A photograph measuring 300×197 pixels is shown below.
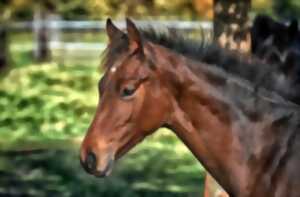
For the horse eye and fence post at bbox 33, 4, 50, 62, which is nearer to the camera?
the horse eye

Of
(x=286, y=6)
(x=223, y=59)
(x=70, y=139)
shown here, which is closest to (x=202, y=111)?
(x=223, y=59)

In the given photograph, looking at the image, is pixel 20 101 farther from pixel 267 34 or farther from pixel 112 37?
pixel 112 37

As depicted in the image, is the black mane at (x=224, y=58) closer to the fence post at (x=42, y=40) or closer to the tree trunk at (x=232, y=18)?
the tree trunk at (x=232, y=18)

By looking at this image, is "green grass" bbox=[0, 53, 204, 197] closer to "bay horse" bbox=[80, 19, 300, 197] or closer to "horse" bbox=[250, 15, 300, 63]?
"horse" bbox=[250, 15, 300, 63]

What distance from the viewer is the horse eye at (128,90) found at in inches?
217

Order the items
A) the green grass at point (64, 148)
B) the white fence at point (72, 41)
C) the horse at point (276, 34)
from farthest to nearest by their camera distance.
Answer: the white fence at point (72, 41) → the green grass at point (64, 148) → the horse at point (276, 34)

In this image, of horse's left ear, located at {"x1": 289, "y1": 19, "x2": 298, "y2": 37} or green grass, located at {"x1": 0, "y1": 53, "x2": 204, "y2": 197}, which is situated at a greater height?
horse's left ear, located at {"x1": 289, "y1": 19, "x2": 298, "y2": 37}

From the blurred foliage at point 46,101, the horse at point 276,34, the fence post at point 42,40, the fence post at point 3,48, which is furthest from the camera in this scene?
the fence post at point 42,40

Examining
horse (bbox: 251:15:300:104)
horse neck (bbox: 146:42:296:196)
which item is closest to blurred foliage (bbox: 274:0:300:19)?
horse (bbox: 251:15:300:104)

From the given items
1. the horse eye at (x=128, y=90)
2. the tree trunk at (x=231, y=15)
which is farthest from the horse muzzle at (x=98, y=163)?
the tree trunk at (x=231, y=15)

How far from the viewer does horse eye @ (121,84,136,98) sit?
550 centimetres

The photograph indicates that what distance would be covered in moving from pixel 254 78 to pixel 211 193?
203 cm

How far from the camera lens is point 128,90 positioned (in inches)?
217

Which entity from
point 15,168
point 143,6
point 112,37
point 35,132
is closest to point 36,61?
point 143,6
